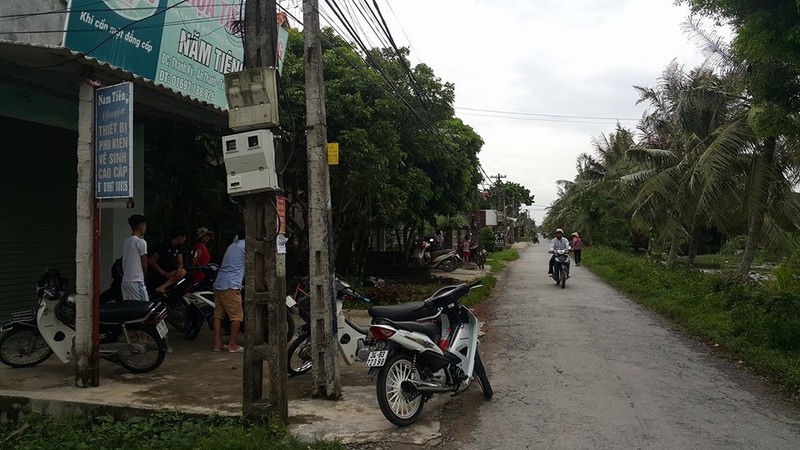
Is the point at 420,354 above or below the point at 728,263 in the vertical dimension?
above

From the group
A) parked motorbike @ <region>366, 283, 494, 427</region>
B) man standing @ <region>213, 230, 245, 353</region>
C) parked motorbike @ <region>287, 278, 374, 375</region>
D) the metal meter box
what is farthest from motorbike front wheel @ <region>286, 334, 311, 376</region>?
the metal meter box

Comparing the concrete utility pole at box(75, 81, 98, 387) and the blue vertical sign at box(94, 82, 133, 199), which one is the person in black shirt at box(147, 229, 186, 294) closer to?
the concrete utility pole at box(75, 81, 98, 387)

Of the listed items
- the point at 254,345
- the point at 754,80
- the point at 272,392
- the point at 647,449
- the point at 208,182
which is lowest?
the point at 647,449

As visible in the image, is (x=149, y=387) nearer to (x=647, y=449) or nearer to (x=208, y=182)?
(x=647, y=449)

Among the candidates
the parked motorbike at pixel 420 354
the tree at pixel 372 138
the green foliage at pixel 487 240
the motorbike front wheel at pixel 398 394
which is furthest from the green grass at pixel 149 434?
the green foliage at pixel 487 240

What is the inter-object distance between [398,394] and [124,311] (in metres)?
3.24

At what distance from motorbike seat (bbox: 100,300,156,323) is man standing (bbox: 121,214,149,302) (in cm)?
54

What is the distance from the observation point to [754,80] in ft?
25.8

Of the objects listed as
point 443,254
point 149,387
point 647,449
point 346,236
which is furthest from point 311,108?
point 443,254

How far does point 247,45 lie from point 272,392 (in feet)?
9.36

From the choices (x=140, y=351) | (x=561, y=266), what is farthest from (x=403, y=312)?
(x=561, y=266)

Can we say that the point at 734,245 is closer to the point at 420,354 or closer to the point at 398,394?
the point at 420,354

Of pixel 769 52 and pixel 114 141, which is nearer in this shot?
pixel 114 141

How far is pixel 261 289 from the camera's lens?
4.96 m
